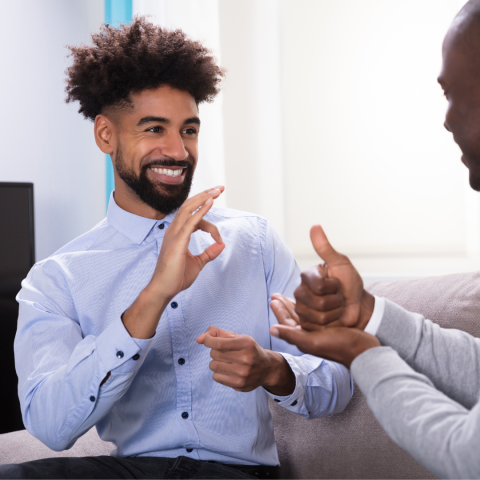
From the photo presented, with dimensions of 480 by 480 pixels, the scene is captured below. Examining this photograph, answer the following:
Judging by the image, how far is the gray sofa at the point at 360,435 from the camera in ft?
4.27

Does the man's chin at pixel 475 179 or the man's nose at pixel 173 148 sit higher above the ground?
the man's nose at pixel 173 148

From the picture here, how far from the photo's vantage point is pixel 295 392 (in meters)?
1.18

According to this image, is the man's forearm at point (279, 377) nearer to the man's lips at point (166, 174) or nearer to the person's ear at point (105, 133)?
the man's lips at point (166, 174)

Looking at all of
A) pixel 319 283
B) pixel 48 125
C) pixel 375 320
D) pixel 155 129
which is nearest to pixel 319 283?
pixel 319 283

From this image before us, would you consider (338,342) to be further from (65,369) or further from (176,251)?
(65,369)

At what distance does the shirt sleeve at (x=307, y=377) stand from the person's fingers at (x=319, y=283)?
1.50 feet

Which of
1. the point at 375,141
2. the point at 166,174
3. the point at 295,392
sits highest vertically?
the point at 375,141

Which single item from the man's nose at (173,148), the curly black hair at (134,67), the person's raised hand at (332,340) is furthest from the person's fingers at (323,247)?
the curly black hair at (134,67)

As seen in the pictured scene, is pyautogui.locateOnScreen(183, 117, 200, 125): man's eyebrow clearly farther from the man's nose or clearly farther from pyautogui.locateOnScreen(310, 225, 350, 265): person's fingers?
pyautogui.locateOnScreen(310, 225, 350, 265): person's fingers

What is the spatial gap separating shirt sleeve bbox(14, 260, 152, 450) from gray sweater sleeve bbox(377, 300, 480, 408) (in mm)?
536

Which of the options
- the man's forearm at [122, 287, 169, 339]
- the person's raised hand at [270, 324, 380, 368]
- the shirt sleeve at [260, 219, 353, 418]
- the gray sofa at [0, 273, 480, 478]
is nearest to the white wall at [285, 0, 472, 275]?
the gray sofa at [0, 273, 480, 478]

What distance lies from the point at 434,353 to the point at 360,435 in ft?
1.97

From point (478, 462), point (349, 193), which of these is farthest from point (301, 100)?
point (478, 462)

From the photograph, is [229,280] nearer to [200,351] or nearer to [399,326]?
[200,351]
